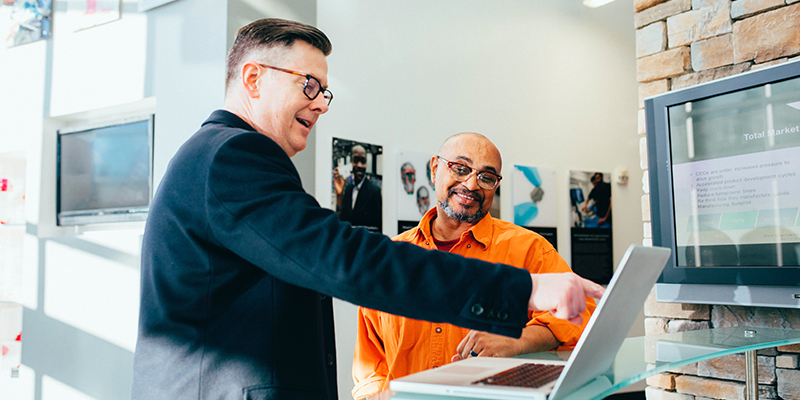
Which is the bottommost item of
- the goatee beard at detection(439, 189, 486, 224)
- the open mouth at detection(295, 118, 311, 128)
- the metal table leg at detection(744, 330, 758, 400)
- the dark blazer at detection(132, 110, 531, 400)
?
the metal table leg at detection(744, 330, 758, 400)

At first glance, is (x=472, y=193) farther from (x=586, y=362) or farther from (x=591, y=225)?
(x=591, y=225)

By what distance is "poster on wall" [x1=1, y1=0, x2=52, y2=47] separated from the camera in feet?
12.6

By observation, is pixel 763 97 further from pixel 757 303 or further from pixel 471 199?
pixel 471 199

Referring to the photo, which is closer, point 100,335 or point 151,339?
point 151,339

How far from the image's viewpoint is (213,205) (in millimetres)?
989

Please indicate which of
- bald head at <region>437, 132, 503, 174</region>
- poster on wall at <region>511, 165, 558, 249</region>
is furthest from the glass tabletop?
poster on wall at <region>511, 165, 558, 249</region>

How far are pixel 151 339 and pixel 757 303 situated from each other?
2.01m

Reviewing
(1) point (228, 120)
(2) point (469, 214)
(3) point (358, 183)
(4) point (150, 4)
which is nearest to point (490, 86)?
(3) point (358, 183)

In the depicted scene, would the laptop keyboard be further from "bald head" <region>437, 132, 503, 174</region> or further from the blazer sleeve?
"bald head" <region>437, 132, 503, 174</region>

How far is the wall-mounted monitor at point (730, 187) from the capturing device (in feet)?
6.64

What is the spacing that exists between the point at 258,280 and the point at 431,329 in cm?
94

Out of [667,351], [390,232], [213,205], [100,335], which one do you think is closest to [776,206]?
[667,351]

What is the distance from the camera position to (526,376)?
97cm

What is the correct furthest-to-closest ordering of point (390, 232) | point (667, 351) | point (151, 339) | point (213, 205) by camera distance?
point (390, 232) → point (667, 351) → point (151, 339) → point (213, 205)
